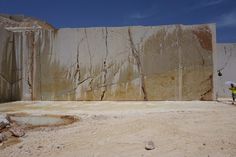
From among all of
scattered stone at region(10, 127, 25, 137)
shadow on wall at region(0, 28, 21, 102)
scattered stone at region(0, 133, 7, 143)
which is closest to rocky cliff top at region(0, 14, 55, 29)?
shadow on wall at region(0, 28, 21, 102)

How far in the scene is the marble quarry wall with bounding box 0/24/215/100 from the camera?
7.30 m

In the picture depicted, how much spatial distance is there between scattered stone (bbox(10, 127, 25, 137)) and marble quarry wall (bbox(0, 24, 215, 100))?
377cm

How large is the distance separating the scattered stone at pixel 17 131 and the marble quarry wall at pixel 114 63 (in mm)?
3767

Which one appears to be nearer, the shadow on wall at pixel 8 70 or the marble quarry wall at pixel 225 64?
the shadow on wall at pixel 8 70

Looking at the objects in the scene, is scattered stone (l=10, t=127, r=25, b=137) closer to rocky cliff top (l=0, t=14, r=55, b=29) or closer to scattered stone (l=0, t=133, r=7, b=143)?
scattered stone (l=0, t=133, r=7, b=143)

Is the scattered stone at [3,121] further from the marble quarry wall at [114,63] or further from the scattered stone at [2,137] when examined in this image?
the marble quarry wall at [114,63]

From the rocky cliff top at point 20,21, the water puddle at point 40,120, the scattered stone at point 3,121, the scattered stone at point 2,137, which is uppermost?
the rocky cliff top at point 20,21

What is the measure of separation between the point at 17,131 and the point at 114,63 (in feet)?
13.1

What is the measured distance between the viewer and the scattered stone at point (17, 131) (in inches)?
148

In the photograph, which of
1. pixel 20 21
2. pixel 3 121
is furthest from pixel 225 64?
pixel 20 21

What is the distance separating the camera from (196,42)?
23.9 feet

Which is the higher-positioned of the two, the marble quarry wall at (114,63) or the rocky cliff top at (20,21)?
the rocky cliff top at (20,21)

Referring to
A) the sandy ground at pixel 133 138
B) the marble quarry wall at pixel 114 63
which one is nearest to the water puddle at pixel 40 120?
the sandy ground at pixel 133 138

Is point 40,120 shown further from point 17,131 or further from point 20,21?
point 20,21
